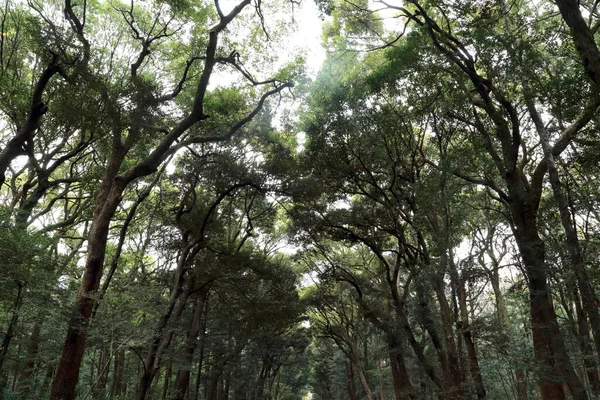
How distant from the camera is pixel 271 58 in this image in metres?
10.8

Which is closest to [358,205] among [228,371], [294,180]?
[294,180]

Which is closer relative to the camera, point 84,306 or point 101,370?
point 84,306

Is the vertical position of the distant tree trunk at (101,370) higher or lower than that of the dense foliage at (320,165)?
lower

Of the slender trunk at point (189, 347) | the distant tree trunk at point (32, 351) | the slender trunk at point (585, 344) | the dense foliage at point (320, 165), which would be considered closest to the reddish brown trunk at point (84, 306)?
the dense foliage at point (320, 165)

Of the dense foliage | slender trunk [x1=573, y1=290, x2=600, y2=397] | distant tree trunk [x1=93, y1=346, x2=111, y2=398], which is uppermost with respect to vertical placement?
the dense foliage

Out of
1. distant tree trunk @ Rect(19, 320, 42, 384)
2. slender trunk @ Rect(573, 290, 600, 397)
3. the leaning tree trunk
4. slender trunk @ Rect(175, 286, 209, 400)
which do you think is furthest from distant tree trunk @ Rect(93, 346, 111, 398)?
slender trunk @ Rect(573, 290, 600, 397)

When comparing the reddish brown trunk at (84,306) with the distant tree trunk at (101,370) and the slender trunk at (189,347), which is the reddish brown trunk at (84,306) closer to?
the distant tree trunk at (101,370)

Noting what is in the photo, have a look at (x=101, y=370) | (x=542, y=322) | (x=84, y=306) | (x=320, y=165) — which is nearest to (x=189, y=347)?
(x=101, y=370)

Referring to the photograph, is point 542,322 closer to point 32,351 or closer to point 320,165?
point 320,165

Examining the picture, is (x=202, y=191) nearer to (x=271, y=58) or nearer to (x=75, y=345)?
(x=271, y=58)

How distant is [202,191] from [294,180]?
408cm

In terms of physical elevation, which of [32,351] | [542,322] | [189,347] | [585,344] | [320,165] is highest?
[320,165]

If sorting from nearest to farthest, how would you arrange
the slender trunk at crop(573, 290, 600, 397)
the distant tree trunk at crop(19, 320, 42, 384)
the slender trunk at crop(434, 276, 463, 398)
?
1. the slender trunk at crop(573, 290, 600, 397)
2. the slender trunk at crop(434, 276, 463, 398)
3. the distant tree trunk at crop(19, 320, 42, 384)

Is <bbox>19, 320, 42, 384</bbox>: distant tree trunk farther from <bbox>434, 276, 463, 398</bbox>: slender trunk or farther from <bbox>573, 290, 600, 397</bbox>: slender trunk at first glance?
<bbox>573, 290, 600, 397</bbox>: slender trunk
